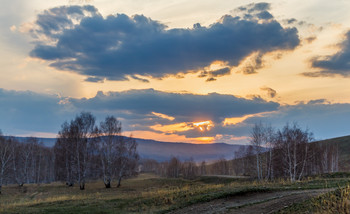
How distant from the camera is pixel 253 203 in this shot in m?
17.7

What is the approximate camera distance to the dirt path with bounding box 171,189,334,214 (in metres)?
15.5

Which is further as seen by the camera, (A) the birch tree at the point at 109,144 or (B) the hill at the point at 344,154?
(B) the hill at the point at 344,154

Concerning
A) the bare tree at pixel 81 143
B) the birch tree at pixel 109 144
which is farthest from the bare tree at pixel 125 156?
the bare tree at pixel 81 143

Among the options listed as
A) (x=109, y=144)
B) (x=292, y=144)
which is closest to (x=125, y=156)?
(x=109, y=144)

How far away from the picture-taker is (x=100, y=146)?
59281 millimetres

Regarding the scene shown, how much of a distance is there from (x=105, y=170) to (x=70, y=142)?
11.0m

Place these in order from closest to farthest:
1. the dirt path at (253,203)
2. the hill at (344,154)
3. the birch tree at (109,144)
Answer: the dirt path at (253,203), the birch tree at (109,144), the hill at (344,154)

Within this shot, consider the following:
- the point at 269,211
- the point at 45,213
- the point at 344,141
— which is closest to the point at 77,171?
the point at 45,213

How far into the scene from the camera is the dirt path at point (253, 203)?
50.8 ft

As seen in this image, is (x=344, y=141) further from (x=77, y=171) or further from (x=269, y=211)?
(x=269, y=211)

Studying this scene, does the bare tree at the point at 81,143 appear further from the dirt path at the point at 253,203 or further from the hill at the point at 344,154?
the hill at the point at 344,154

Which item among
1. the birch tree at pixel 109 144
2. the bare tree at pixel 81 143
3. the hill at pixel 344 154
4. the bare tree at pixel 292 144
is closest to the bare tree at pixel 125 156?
the birch tree at pixel 109 144

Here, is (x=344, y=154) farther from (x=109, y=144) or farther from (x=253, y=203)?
(x=253, y=203)

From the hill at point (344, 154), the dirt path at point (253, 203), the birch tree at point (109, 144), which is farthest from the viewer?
the hill at point (344, 154)
